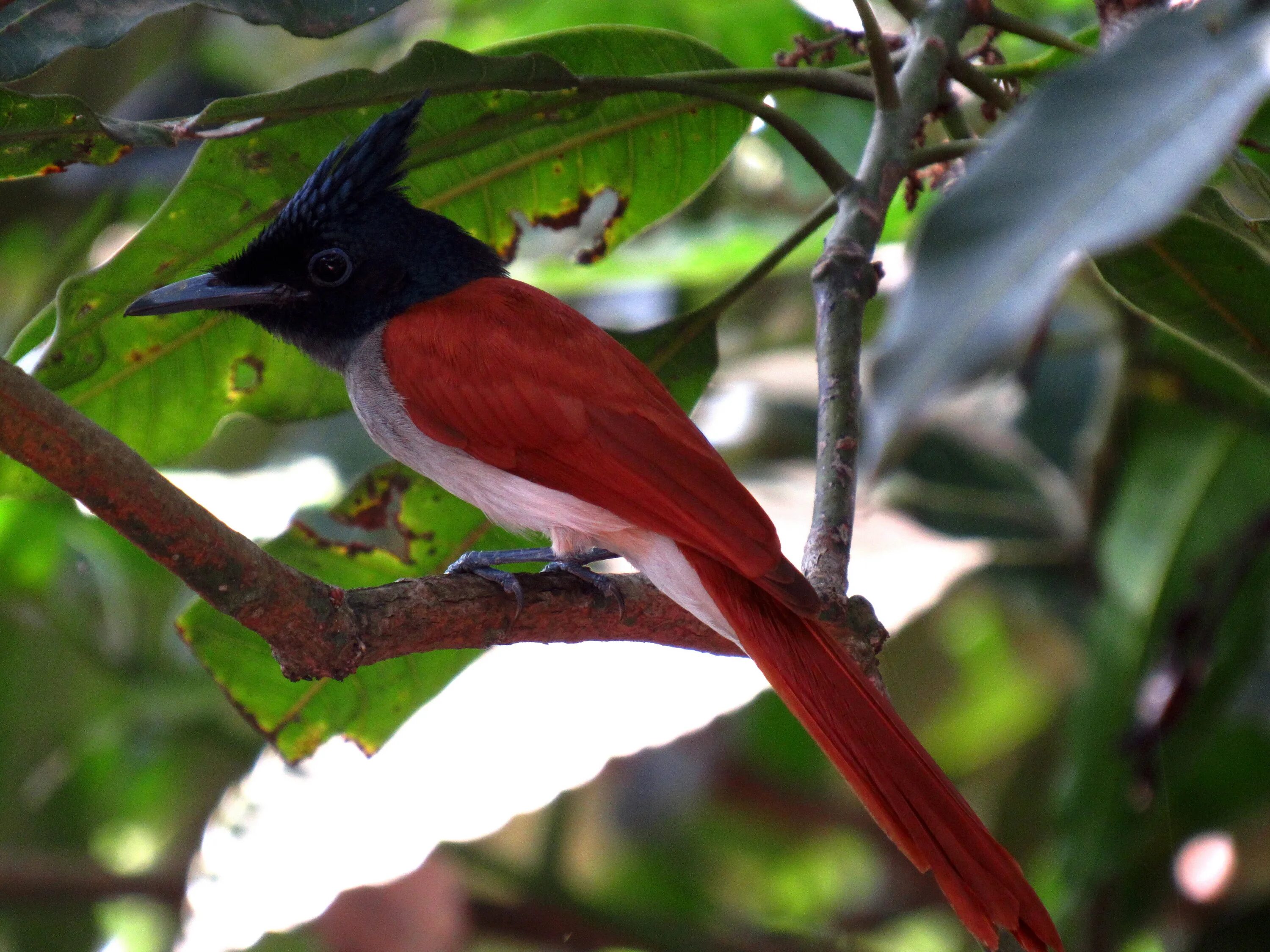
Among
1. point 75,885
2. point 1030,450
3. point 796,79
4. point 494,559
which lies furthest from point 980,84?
point 75,885

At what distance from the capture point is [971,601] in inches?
155

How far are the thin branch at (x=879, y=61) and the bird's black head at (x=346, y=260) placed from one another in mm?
688

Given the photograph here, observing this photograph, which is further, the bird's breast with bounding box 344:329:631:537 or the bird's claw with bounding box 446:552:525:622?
the bird's breast with bounding box 344:329:631:537

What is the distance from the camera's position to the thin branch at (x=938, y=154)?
1.83 m

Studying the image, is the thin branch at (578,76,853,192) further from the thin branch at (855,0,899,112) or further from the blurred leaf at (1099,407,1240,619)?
the blurred leaf at (1099,407,1240,619)

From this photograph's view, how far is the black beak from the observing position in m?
1.99

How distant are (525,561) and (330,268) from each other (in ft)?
2.26

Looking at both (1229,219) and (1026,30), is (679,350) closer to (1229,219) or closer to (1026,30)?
(1026,30)

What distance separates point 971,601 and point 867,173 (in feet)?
7.77

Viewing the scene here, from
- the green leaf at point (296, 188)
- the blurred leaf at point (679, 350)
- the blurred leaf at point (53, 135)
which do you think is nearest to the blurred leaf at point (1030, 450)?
the blurred leaf at point (679, 350)

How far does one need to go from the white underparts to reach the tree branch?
1.02 feet

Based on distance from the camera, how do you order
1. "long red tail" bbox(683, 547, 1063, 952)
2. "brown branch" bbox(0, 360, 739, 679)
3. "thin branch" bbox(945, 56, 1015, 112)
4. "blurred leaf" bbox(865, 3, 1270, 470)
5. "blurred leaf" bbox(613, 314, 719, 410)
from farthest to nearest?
"blurred leaf" bbox(613, 314, 719, 410) → "thin branch" bbox(945, 56, 1015, 112) → "long red tail" bbox(683, 547, 1063, 952) → "brown branch" bbox(0, 360, 739, 679) → "blurred leaf" bbox(865, 3, 1270, 470)

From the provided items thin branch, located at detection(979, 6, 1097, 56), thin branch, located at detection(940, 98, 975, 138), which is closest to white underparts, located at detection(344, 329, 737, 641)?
thin branch, located at detection(940, 98, 975, 138)

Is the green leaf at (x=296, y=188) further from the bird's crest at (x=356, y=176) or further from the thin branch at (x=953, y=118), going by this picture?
the thin branch at (x=953, y=118)
